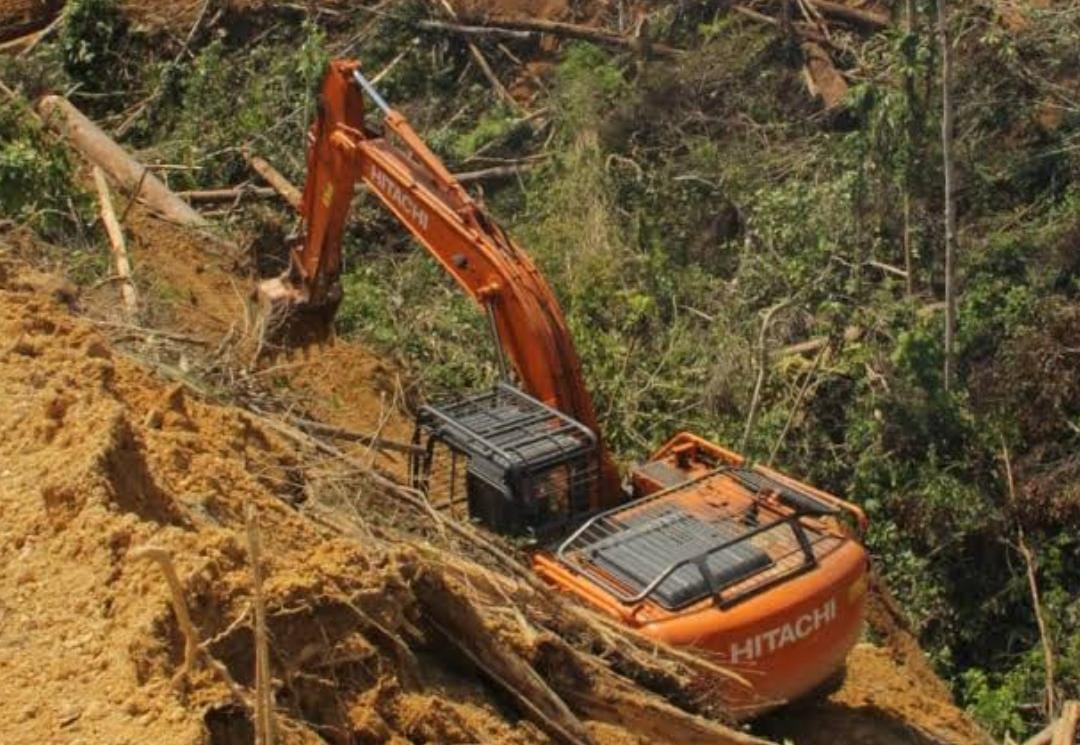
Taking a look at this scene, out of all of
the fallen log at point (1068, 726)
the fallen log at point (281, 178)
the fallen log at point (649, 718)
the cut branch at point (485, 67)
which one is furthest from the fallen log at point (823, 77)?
the fallen log at point (649, 718)

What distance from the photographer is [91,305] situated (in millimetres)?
9773

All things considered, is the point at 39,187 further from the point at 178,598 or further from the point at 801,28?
the point at 178,598

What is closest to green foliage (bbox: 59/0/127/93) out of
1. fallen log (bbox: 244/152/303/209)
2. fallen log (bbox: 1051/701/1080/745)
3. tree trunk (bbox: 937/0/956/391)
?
fallen log (bbox: 244/152/303/209)

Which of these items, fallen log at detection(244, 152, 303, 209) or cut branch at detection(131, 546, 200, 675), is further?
fallen log at detection(244, 152, 303, 209)

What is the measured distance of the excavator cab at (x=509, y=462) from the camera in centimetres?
867

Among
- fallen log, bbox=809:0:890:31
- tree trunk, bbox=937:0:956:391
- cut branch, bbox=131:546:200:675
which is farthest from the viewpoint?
fallen log, bbox=809:0:890:31

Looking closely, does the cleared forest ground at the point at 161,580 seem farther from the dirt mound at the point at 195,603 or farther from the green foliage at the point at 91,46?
the green foliage at the point at 91,46

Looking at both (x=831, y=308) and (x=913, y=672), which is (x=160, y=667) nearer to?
(x=913, y=672)

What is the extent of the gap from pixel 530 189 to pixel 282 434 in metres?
7.84

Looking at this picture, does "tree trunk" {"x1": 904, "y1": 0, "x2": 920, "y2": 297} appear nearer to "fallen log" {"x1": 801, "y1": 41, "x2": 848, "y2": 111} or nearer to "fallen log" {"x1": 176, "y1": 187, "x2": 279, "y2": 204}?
"fallen log" {"x1": 801, "y1": 41, "x2": 848, "y2": 111}

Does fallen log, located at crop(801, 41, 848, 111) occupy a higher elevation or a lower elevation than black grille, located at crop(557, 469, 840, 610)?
higher

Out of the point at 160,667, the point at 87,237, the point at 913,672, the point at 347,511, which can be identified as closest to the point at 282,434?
the point at 347,511

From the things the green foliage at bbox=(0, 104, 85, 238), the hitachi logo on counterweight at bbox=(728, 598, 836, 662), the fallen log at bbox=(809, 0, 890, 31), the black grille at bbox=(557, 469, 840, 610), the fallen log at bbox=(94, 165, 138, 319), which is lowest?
the hitachi logo on counterweight at bbox=(728, 598, 836, 662)

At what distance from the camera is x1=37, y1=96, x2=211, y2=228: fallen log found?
14727 millimetres
